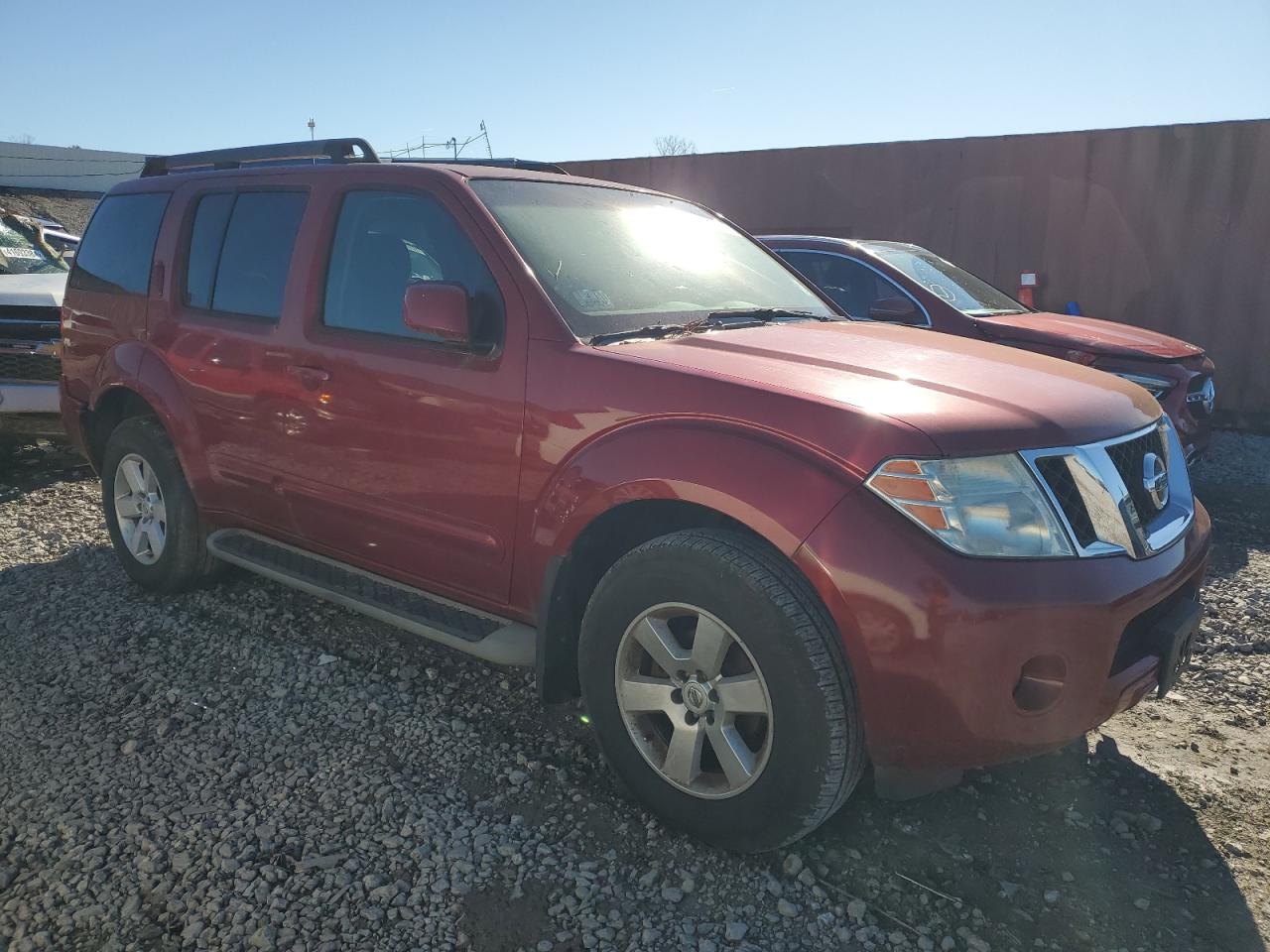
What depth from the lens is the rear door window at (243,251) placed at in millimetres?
3738

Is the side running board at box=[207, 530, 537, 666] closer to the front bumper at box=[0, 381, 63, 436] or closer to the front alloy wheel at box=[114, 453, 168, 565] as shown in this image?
the front alloy wheel at box=[114, 453, 168, 565]

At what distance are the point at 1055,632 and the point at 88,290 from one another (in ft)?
15.0

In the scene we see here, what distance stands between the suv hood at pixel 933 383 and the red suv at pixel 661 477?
0.5 inches

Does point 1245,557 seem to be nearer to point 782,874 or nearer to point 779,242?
point 779,242

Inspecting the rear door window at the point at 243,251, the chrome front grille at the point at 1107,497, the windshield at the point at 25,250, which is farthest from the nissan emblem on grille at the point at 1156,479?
the windshield at the point at 25,250

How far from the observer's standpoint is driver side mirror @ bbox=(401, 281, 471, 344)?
9.36ft

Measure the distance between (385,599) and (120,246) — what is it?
2.51m

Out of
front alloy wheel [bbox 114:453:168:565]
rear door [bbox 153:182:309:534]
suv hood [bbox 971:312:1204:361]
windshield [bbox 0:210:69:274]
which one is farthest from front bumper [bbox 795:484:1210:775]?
windshield [bbox 0:210:69:274]

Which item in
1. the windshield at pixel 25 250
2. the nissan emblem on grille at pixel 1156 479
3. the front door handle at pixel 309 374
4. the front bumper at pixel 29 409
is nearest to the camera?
the nissan emblem on grille at pixel 1156 479

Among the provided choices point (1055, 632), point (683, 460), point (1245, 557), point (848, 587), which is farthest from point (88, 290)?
point (1245, 557)

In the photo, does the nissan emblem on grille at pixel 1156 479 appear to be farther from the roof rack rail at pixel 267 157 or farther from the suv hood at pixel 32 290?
the suv hood at pixel 32 290

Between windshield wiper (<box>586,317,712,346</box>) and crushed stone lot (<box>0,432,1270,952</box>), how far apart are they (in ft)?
4.36

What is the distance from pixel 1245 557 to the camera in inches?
206

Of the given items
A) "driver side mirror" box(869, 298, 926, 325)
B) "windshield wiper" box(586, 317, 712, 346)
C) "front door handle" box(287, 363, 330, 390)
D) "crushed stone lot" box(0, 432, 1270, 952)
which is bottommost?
"crushed stone lot" box(0, 432, 1270, 952)
